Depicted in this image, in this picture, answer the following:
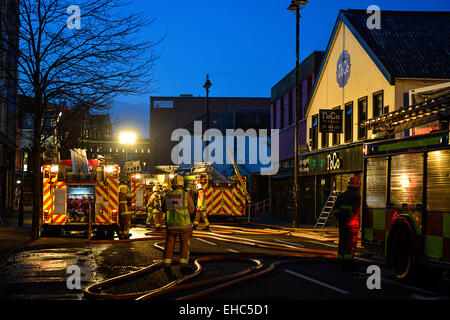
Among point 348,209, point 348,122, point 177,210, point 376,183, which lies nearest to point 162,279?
point 177,210

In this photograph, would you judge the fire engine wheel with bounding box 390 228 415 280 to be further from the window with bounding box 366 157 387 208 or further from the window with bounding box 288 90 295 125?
the window with bounding box 288 90 295 125

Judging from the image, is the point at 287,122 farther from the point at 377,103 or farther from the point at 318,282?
the point at 318,282

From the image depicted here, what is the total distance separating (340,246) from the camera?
11.2 m

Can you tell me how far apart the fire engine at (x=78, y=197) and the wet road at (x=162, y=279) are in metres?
3.05

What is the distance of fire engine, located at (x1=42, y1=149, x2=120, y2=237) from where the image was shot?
17312mm

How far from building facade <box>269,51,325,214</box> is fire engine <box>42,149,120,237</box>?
51.0 feet

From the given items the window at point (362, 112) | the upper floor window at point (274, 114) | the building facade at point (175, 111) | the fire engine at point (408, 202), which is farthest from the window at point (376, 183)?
the building facade at point (175, 111)

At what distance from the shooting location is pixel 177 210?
1087 centimetres

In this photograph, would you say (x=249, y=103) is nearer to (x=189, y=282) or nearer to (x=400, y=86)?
(x=400, y=86)

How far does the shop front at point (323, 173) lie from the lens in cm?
2388
